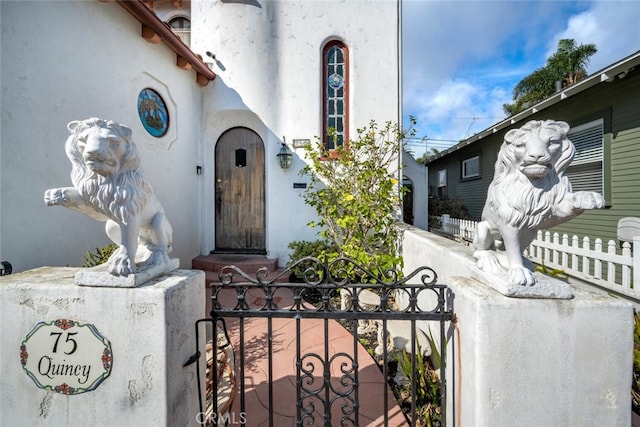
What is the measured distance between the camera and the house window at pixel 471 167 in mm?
9523

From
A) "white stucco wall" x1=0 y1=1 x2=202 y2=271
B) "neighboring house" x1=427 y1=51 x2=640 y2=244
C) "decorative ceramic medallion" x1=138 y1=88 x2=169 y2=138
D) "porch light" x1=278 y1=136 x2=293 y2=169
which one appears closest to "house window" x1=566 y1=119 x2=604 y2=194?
"neighboring house" x1=427 y1=51 x2=640 y2=244

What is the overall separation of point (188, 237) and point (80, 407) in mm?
4124

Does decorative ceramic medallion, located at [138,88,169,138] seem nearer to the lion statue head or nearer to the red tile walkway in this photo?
the red tile walkway

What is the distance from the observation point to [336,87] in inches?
220

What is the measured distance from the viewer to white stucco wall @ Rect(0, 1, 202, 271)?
245 cm

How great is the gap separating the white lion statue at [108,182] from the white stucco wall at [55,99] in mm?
1901

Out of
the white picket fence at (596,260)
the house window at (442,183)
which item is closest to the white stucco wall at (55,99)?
the white picket fence at (596,260)

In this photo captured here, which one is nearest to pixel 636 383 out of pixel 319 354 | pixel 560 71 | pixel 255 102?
pixel 319 354

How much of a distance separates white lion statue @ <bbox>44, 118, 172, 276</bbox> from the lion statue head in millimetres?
1801

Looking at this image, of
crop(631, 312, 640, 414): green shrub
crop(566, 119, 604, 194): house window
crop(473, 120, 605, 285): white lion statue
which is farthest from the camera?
crop(566, 119, 604, 194): house window

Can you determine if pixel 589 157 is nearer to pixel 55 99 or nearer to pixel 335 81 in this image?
pixel 335 81

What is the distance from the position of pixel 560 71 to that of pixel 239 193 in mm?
17999

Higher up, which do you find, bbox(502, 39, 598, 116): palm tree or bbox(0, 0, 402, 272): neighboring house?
bbox(502, 39, 598, 116): palm tree

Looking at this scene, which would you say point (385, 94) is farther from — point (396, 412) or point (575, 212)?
point (396, 412)
